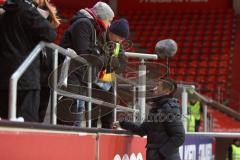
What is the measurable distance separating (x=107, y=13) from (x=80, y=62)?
60cm

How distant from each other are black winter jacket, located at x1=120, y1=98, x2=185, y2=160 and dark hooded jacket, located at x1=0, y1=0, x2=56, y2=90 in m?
1.61

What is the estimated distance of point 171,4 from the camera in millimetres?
22328

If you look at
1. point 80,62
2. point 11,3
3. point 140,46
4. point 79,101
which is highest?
point 140,46

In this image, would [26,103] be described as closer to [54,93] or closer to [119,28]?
[54,93]

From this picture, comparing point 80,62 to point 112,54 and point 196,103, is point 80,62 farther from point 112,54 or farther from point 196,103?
point 196,103

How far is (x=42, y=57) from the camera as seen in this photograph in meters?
4.05

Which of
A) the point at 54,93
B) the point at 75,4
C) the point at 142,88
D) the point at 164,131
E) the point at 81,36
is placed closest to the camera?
the point at 54,93

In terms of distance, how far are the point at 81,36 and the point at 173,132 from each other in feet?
3.82

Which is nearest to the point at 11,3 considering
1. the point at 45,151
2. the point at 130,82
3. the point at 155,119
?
the point at 45,151

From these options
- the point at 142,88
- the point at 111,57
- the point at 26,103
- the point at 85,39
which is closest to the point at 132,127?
the point at 111,57

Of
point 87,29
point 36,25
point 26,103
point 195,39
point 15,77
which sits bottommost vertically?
point 26,103

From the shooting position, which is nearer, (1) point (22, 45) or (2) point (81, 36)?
(1) point (22, 45)

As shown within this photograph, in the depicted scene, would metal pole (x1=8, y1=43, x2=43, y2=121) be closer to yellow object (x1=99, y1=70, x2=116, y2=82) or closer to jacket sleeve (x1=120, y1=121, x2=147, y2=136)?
yellow object (x1=99, y1=70, x2=116, y2=82)

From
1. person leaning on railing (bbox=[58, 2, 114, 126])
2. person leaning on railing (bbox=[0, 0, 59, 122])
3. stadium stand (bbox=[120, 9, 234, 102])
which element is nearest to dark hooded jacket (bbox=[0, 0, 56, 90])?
person leaning on railing (bbox=[0, 0, 59, 122])
